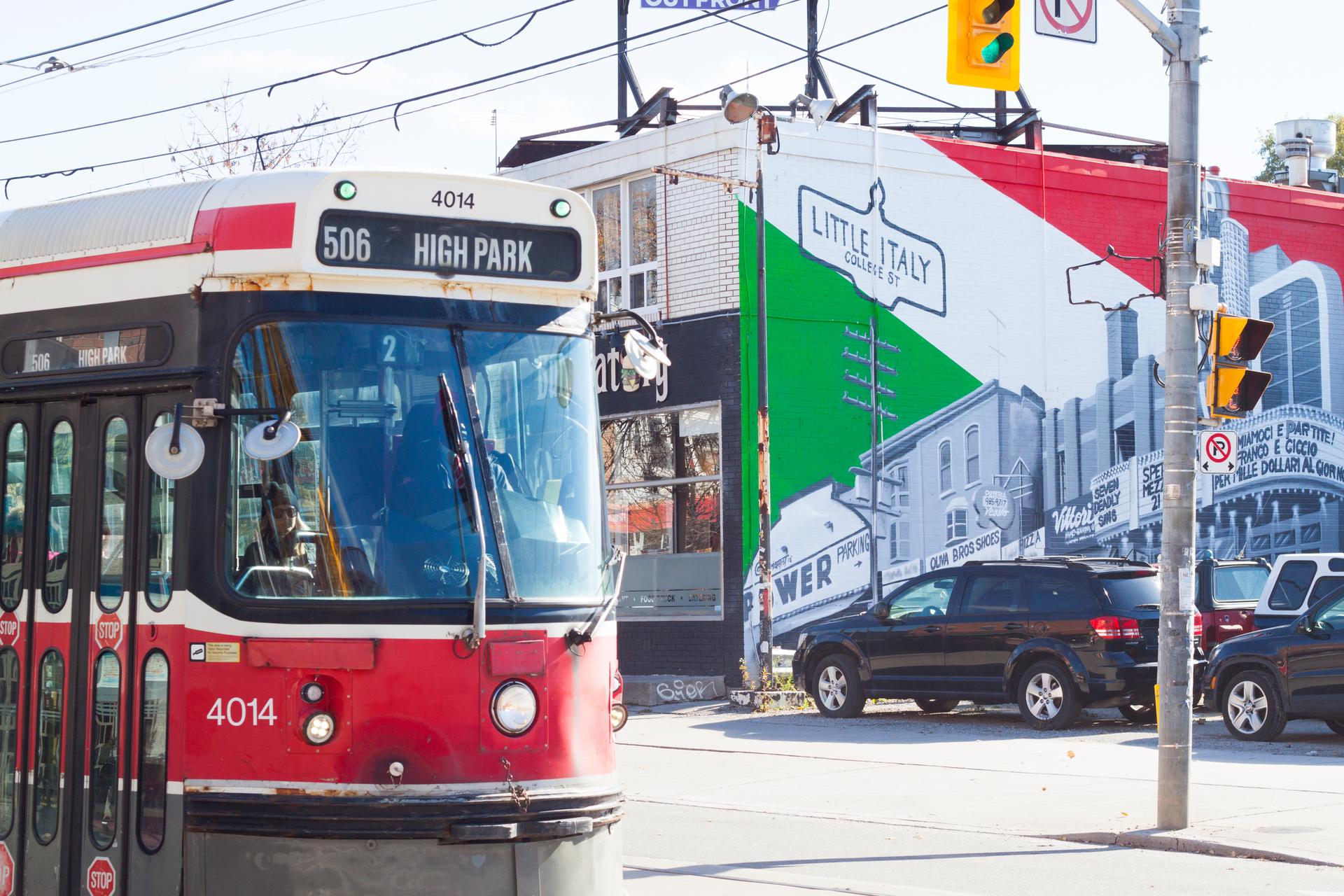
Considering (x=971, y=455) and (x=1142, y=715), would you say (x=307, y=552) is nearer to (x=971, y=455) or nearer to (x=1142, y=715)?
(x=1142, y=715)

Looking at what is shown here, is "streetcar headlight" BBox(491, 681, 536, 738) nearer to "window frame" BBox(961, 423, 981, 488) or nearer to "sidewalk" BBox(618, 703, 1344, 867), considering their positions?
"sidewalk" BBox(618, 703, 1344, 867)

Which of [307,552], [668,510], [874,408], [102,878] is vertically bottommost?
[102,878]

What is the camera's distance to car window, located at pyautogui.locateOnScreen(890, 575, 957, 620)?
19.8 metres

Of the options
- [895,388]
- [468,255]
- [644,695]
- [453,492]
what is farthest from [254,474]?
[895,388]

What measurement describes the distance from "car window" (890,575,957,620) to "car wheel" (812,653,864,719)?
0.93 meters

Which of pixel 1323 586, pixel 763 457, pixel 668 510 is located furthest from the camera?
pixel 668 510

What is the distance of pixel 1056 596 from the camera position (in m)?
18.8

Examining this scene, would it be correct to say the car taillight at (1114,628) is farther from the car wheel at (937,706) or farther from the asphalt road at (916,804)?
the car wheel at (937,706)

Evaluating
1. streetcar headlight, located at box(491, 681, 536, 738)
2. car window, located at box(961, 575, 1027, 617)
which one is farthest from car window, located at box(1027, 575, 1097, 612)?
streetcar headlight, located at box(491, 681, 536, 738)

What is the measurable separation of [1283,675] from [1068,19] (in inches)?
314

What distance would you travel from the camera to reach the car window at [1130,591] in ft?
60.6

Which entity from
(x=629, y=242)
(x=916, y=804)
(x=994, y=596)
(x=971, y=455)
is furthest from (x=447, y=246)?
(x=971, y=455)

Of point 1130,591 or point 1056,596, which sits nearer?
point 1130,591

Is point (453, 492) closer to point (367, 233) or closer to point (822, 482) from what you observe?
point (367, 233)
